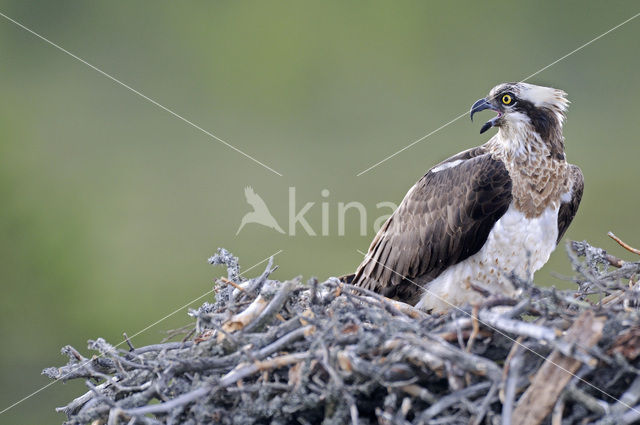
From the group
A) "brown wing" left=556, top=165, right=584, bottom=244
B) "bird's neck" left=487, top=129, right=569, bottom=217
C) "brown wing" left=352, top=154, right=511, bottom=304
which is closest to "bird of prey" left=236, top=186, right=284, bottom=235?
"brown wing" left=352, top=154, right=511, bottom=304

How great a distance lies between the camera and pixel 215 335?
3377 millimetres

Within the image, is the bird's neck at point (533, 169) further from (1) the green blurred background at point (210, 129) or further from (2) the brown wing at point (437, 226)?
(1) the green blurred background at point (210, 129)

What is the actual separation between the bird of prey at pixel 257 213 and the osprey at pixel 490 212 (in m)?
4.63

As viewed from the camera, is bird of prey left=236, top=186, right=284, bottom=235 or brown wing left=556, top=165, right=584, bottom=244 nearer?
brown wing left=556, top=165, right=584, bottom=244

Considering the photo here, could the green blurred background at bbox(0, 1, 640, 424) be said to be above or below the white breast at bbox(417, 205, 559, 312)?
above

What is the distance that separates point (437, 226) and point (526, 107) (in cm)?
72

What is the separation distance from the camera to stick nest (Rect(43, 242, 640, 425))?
2.80 meters

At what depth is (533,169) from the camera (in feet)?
14.8

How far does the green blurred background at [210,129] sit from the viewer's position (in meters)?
11.0

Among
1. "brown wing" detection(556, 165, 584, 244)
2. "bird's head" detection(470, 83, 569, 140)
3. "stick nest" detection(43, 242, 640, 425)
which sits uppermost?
"bird's head" detection(470, 83, 569, 140)

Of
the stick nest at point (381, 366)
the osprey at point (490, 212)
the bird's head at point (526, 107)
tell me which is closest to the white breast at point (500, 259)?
the osprey at point (490, 212)

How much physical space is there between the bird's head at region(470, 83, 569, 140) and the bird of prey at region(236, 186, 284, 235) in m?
4.79

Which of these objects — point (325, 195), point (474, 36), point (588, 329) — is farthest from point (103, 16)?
point (588, 329)

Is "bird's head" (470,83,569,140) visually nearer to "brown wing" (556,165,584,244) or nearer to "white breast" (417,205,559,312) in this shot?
"brown wing" (556,165,584,244)
